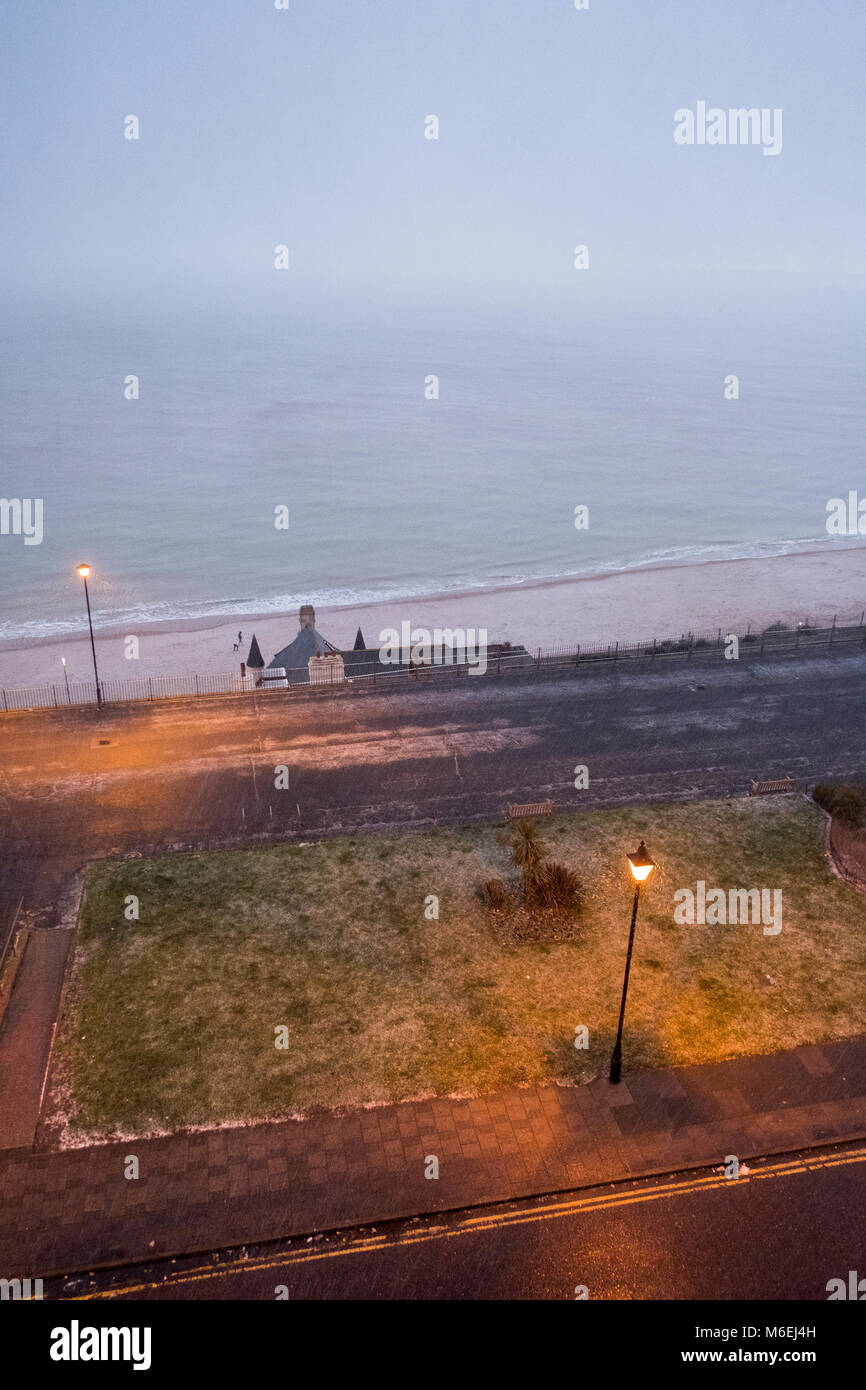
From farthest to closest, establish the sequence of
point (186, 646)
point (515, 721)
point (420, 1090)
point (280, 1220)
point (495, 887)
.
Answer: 1. point (186, 646)
2. point (515, 721)
3. point (495, 887)
4. point (420, 1090)
5. point (280, 1220)

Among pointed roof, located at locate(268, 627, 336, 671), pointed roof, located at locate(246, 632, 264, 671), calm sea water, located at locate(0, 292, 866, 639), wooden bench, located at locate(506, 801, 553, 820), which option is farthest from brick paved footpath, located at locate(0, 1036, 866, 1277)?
calm sea water, located at locate(0, 292, 866, 639)

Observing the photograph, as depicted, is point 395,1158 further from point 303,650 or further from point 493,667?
point 303,650

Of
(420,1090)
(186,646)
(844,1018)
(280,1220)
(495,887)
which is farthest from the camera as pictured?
(186,646)

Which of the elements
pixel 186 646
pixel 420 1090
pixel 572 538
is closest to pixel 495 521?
pixel 572 538

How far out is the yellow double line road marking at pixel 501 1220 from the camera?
14.0 meters

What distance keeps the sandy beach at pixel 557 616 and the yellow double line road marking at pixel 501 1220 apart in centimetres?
4303

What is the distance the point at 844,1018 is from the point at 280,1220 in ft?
39.2

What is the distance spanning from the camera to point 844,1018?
19094 millimetres

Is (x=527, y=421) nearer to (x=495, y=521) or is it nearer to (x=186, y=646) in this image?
(x=495, y=521)

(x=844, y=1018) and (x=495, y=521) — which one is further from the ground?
(x=495, y=521)

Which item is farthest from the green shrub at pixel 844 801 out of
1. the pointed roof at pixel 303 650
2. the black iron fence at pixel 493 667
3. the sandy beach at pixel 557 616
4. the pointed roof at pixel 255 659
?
the sandy beach at pixel 557 616

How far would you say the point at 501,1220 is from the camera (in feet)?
48.7
